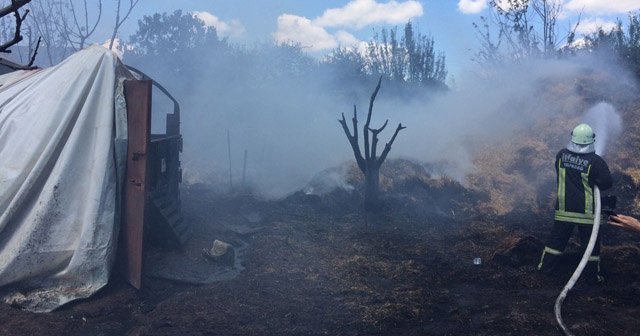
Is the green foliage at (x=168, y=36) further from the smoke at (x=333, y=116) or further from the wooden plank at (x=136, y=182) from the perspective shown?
the wooden plank at (x=136, y=182)

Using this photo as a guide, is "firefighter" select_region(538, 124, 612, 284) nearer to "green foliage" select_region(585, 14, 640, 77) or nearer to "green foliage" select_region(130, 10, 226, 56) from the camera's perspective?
"green foliage" select_region(585, 14, 640, 77)

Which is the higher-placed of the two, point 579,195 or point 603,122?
point 603,122

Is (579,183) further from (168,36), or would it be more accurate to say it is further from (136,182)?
(168,36)

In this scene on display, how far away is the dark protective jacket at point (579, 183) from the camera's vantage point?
525cm

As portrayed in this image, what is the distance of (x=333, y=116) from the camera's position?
2062 centimetres

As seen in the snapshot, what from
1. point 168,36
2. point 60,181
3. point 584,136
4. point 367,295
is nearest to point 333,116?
point 168,36

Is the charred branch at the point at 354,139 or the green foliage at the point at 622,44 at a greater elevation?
the green foliage at the point at 622,44

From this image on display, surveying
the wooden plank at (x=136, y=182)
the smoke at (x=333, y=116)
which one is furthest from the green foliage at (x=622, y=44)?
the wooden plank at (x=136, y=182)

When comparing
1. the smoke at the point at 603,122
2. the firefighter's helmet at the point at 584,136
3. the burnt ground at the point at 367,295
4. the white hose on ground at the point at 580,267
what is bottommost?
the burnt ground at the point at 367,295

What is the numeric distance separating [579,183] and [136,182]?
547cm

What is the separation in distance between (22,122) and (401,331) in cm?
474

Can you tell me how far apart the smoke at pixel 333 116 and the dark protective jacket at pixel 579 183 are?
6.60m

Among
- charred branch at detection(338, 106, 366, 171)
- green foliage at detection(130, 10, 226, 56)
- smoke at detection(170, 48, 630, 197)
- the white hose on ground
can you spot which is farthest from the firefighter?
green foliage at detection(130, 10, 226, 56)

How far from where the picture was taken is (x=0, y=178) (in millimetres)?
4613
